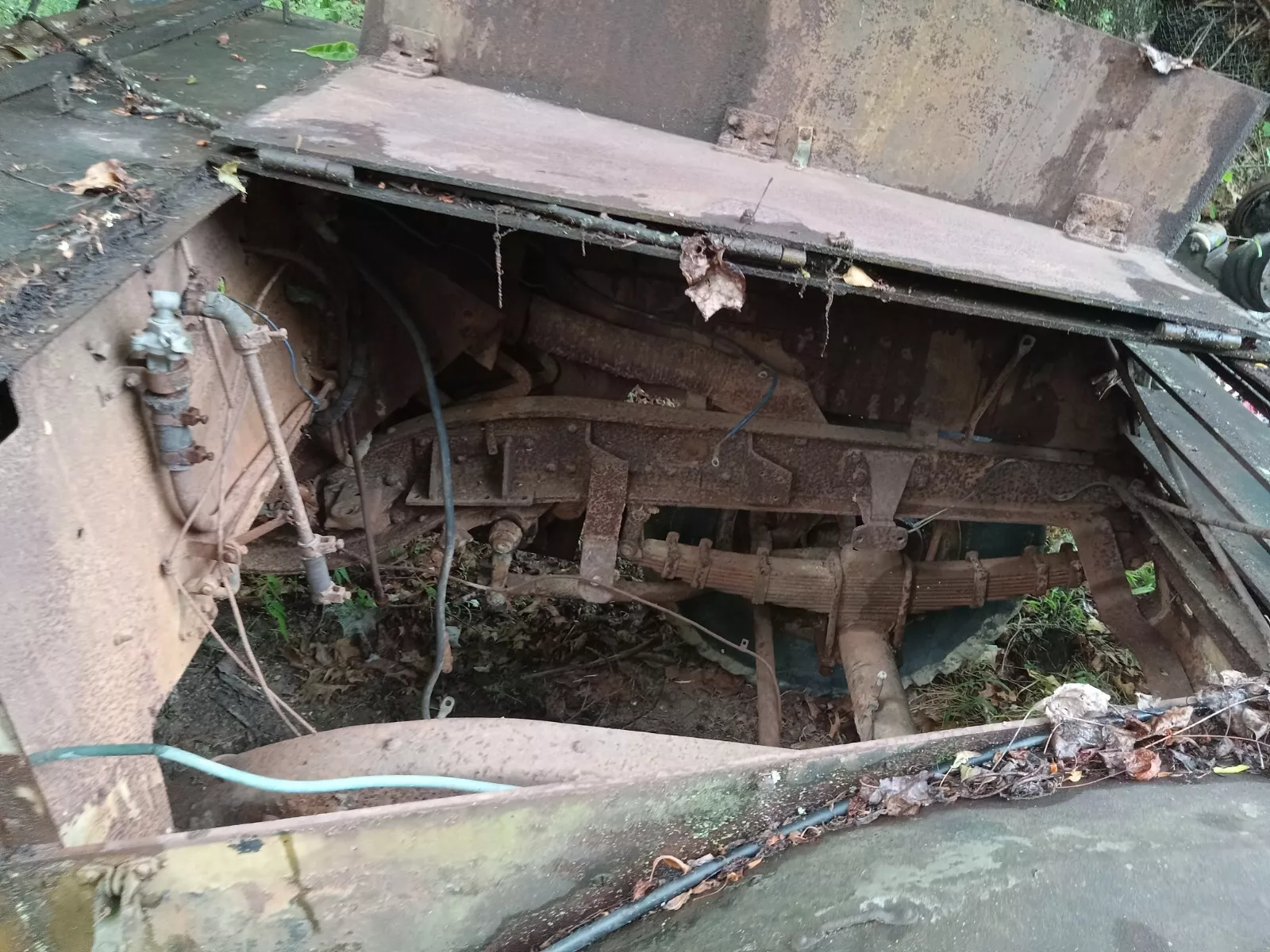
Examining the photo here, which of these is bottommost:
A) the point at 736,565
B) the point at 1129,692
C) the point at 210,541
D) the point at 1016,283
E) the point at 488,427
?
the point at 1129,692

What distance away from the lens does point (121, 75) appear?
189 centimetres

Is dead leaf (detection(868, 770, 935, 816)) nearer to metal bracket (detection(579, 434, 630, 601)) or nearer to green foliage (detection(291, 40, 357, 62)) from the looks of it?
metal bracket (detection(579, 434, 630, 601))

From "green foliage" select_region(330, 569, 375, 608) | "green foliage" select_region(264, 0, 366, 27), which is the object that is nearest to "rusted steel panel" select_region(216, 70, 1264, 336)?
"green foliage" select_region(330, 569, 375, 608)

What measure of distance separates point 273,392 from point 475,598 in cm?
250

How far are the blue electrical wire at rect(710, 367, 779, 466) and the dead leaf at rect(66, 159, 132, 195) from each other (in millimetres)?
1694

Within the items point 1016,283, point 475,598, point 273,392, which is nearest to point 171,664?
point 273,392

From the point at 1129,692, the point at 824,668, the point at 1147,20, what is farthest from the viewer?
the point at 1147,20

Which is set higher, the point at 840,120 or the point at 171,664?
the point at 840,120

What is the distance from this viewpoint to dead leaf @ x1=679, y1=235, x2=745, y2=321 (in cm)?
147

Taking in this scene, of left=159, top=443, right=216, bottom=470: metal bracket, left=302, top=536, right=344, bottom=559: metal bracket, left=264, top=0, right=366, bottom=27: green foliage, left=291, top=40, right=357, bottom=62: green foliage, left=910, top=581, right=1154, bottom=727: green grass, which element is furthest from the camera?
left=264, top=0, right=366, bottom=27: green foliage

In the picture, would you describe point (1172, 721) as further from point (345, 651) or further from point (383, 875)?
point (345, 651)

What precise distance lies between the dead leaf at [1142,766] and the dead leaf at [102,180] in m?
1.99

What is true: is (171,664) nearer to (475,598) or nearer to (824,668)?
(824,668)

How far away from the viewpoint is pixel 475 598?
429 cm
